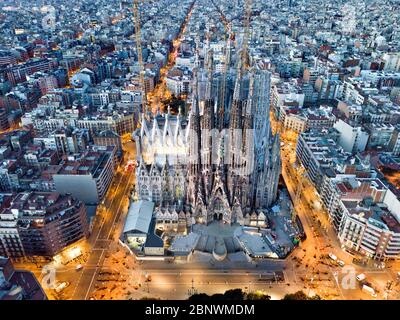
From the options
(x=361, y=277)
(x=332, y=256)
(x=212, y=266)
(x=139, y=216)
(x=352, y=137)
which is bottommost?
(x=212, y=266)

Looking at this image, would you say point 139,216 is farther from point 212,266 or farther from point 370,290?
point 370,290

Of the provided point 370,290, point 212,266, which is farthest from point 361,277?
point 212,266

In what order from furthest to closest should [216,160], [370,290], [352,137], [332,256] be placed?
1. [352,137]
2. [216,160]
3. [332,256]
4. [370,290]

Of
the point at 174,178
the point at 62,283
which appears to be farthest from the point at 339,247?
the point at 62,283

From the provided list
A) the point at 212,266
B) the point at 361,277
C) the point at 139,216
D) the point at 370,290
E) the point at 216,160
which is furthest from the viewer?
the point at 139,216

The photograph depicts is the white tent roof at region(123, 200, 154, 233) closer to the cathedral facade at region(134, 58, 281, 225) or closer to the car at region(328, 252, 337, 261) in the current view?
the cathedral facade at region(134, 58, 281, 225)

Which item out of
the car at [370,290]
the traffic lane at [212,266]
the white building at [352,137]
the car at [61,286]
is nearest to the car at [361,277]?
the car at [370,290]

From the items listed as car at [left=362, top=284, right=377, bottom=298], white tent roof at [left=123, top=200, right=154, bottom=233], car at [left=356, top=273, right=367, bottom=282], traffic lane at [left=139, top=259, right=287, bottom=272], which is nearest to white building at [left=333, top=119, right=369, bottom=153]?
car at [left=356, top=273, right=367, bottom=282]

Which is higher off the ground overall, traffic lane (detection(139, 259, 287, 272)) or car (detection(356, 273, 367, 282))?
car (detection(356, 273, 367, 282))
